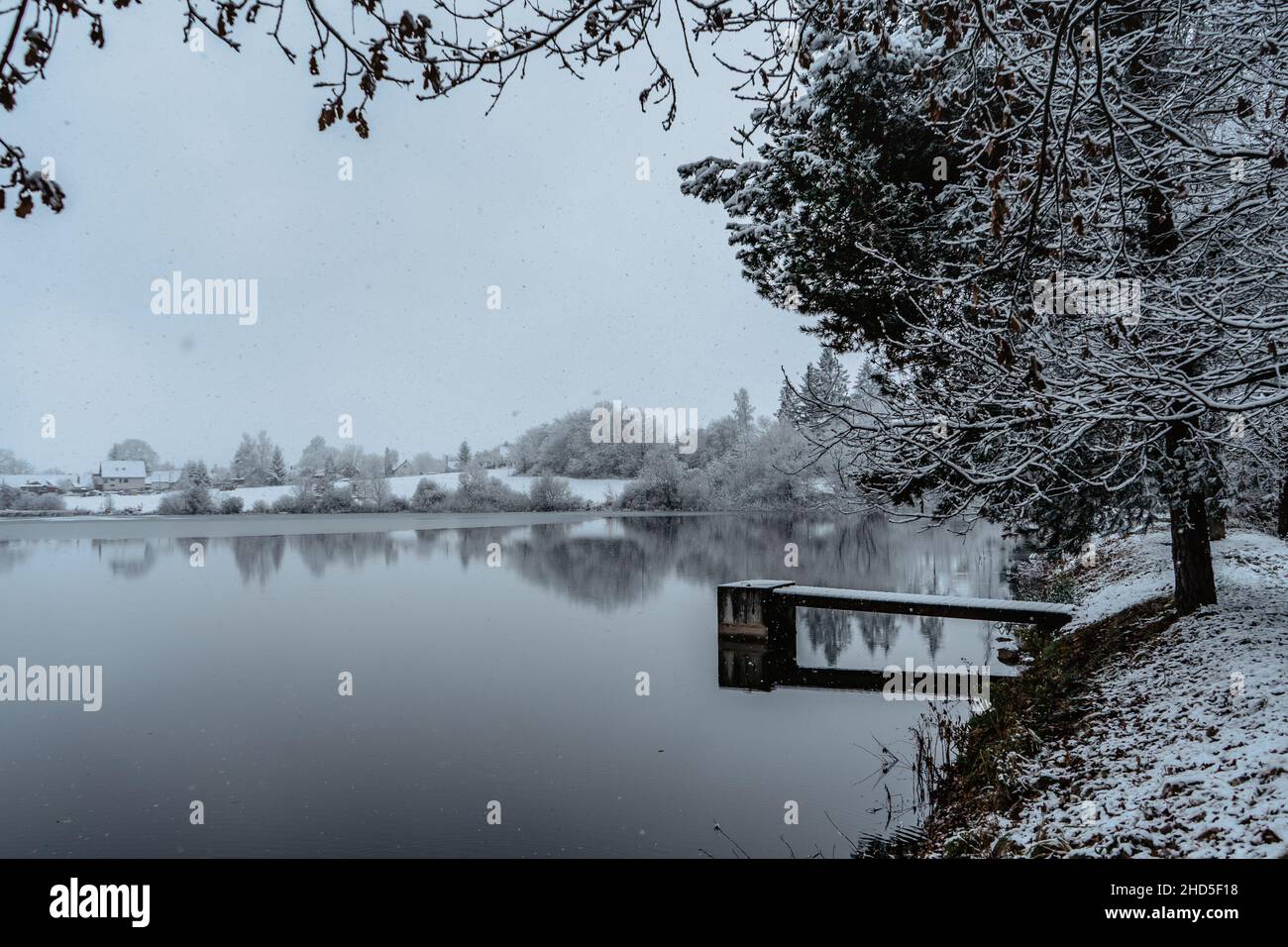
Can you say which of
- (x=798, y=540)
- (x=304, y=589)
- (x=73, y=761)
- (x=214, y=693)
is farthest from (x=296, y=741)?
(x=798, y=540)

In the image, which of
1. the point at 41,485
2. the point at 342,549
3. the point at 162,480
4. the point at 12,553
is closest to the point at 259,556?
the point at 342,549

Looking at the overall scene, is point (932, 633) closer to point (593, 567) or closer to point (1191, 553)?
point (1191, 553)

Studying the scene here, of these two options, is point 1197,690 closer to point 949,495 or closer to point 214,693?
point 949,495

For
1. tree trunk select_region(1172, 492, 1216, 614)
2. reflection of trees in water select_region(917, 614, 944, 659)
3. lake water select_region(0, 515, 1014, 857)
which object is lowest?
lake water select_region(0, 515, 1014, 857)

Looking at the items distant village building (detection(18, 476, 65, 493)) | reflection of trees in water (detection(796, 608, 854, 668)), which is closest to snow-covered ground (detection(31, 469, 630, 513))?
distant village building (detection(18, 476, 65, 493))

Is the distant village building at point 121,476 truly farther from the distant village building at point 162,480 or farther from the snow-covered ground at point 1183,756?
the snow-covered ground at point 1183,756

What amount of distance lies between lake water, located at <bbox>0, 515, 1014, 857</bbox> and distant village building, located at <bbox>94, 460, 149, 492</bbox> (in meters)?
39.1

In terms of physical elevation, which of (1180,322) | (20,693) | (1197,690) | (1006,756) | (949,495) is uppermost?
(1180,322)

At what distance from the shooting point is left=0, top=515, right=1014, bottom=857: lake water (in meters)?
9.06

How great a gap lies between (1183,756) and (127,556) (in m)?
49.3

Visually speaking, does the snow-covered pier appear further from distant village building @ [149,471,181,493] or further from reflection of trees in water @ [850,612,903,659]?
distant village building @ [149,471,181,493]

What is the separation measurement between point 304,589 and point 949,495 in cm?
2679

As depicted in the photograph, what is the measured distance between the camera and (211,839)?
353 inches
